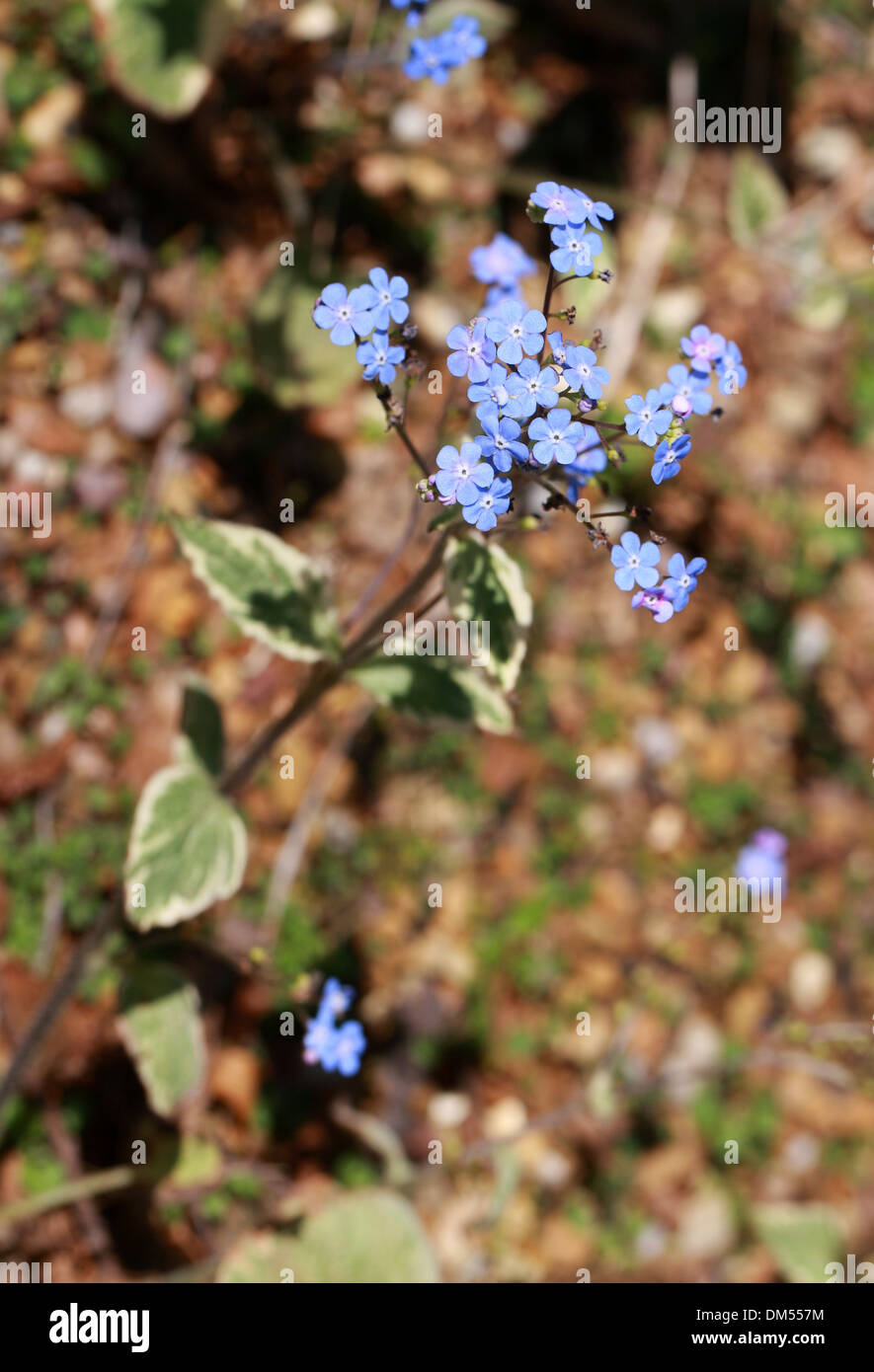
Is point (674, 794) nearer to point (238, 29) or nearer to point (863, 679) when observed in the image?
point (863, 679)

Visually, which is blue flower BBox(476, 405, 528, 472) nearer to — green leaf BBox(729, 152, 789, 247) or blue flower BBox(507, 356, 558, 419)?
blue flower BBox(507, 356, 558, 419)

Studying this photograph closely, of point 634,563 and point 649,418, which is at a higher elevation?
point 649,418

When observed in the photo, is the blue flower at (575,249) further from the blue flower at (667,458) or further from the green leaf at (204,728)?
the green leaf at (204,728)

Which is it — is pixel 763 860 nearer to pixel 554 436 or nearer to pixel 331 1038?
pixel 331 1038

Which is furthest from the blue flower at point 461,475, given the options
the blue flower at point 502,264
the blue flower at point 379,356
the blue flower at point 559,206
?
the blue flower at point 502,264

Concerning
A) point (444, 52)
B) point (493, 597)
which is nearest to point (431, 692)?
point (493, 597)

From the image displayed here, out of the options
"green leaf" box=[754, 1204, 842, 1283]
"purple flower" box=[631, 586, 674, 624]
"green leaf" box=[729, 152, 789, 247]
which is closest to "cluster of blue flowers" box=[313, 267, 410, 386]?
"purple flower" box=[631, 586, 674, 624]
